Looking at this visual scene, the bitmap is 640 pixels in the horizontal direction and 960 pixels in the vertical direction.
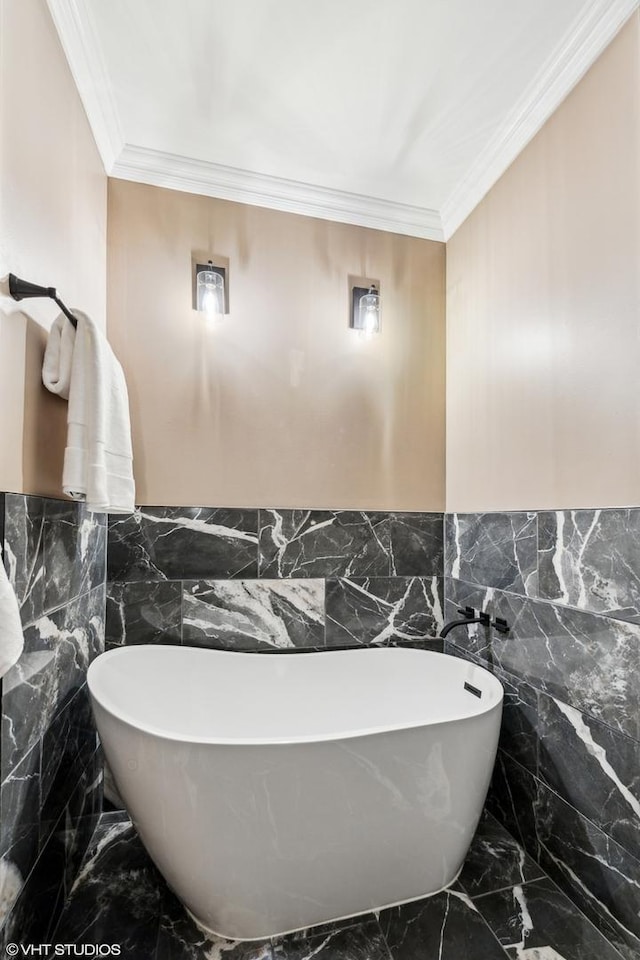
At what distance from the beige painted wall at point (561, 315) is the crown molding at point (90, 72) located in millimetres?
1560

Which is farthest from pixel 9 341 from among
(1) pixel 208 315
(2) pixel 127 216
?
(2) pixel 127 216

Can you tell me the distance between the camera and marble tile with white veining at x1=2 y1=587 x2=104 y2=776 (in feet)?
3.29

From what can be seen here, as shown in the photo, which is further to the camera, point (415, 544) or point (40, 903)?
point (415, 544)

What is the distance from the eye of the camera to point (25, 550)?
110cm

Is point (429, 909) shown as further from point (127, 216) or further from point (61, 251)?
point (127, 216)

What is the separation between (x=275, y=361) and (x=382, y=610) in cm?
126

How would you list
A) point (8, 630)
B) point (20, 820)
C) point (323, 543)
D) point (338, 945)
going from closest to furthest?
1. point (8, 630)
2. point (20, 820)
3. point (338, 945)
4. point (323, 543)

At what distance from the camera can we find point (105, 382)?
1.35 m

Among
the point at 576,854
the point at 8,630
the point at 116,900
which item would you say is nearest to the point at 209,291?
the point at 8,630

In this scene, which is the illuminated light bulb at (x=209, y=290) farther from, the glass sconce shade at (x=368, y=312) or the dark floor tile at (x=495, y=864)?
the dark floor tile at (x=495, y=864)

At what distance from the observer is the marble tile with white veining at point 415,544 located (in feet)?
7.08

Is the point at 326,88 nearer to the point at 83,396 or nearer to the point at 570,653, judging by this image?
the point at 83,396

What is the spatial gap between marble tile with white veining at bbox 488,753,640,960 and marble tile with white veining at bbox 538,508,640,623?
657 millimetres

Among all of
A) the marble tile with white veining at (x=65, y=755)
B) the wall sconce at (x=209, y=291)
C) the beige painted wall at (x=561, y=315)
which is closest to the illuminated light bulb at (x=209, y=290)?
the wall sconce at (x=209, y=291)
